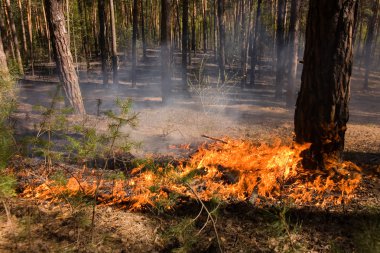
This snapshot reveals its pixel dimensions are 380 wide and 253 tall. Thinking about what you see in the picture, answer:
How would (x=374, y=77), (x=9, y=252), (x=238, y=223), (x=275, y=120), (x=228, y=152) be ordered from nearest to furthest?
(x=9, y=252)
(x=238, y=223)
(x=228, y=152)
(x=275, y=120)
(x=374, y=77)

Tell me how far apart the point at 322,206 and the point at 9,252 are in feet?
15.2

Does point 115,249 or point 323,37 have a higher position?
point 323,37

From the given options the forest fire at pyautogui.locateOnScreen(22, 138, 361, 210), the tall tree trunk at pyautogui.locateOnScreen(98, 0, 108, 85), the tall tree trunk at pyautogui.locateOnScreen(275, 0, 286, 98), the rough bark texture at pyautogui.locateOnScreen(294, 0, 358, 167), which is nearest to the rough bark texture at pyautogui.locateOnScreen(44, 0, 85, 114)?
the forest fire at pyautogui.locateOnScreen(22, 138, 361, 210)

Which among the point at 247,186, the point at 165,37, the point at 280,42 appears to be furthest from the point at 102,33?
the point at 247,186

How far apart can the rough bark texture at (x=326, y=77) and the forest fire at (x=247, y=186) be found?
0.32 meters

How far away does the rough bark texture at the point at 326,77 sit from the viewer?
181 inches

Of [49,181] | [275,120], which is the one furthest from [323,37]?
[275,120]

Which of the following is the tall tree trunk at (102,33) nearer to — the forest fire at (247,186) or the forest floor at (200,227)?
the forest floor at (200,227)

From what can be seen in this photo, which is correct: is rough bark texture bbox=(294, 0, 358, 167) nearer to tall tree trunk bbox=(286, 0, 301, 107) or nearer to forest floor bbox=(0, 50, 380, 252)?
forest floor bbox=(0, 50, 380, 252)

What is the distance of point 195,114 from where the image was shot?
12.9 metres

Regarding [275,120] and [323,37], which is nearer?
[323,37]

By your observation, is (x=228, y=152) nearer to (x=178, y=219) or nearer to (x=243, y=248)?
(x=178, y=219)

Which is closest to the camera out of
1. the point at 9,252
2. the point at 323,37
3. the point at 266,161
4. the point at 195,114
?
the point at 9,252

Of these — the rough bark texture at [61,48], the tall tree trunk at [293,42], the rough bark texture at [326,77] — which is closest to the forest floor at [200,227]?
the rough bark texture at [326,77]
